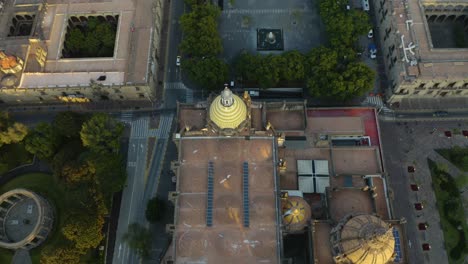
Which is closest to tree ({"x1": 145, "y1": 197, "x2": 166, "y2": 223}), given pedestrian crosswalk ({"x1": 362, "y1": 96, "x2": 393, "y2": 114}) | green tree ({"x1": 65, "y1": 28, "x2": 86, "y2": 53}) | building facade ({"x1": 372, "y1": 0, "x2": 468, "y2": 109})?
green tree ({"x1": 65, "y1": 28, "x2": 86, "y2": 53})

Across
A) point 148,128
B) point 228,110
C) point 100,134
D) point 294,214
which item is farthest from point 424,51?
point 100,134

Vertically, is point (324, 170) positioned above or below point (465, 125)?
below

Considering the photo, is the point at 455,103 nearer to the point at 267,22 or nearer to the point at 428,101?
the point at 428,101

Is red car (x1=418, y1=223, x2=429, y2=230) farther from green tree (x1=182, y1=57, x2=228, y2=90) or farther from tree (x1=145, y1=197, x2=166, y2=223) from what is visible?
tree (x1=145, y1=197, x2=166, y2=223)

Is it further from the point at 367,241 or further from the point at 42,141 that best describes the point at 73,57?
the point at 367,241

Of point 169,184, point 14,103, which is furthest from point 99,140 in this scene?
point 14,103

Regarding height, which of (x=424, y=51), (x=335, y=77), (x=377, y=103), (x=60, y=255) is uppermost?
(x=424, y=51)
